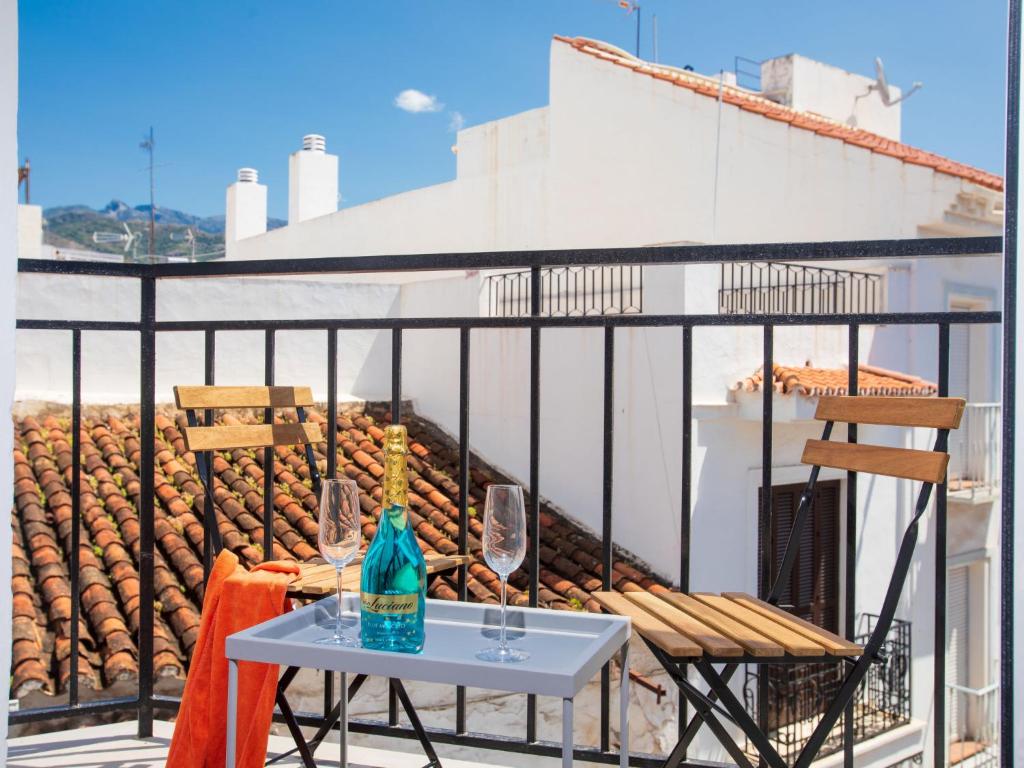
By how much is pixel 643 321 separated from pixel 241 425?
0.86m

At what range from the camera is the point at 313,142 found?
1479 cm

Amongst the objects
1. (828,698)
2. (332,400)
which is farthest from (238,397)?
(828,698)

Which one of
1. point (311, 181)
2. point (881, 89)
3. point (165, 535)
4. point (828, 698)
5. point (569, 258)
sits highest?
point (881, 89)

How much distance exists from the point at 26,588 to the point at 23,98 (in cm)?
2498

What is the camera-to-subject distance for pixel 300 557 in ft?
21.1

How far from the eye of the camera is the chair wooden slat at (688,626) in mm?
1336

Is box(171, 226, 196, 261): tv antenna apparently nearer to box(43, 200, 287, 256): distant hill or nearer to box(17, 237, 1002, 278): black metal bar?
box(43, 200, 287, 256): distant hill

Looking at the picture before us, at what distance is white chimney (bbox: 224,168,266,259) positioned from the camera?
1600 centimetres

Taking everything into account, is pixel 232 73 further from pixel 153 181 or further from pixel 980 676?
pixel 980 676

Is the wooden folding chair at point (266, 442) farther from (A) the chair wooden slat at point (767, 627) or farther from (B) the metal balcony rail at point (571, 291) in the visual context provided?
(B) the metal balcony rail at point (571, 291)

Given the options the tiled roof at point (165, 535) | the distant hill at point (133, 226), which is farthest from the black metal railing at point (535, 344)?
the distant hill at point (133, 226)

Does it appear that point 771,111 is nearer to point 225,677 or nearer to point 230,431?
point 230,431

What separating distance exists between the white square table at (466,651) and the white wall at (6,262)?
0.31m

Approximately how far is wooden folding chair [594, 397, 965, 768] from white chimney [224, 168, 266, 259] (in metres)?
15.3
